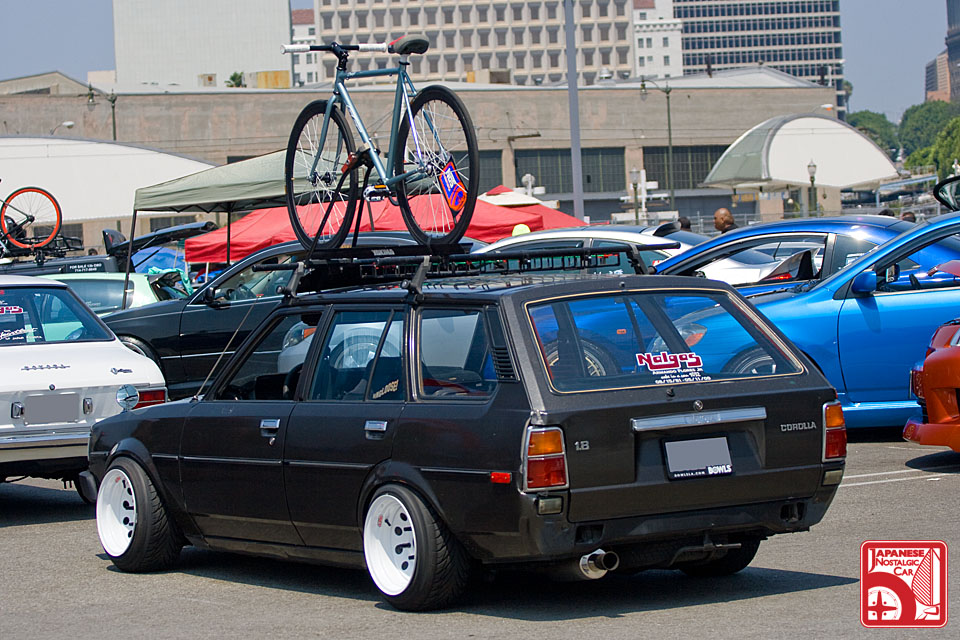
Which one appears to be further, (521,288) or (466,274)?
(466,274)

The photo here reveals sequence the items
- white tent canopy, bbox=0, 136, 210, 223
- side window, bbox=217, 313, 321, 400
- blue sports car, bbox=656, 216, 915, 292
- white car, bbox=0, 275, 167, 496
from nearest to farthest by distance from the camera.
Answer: side window, bbox=217, 313, 321, 400
white car, bbox=0, 275, 167, 496
blue sports car, bbox=656, 216, 915, 292
white tent canopy, bbox=0, 136, 210, 223

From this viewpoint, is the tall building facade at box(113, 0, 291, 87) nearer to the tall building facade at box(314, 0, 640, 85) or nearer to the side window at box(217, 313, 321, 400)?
the tall building facade at box(314, 0, 640, 85)

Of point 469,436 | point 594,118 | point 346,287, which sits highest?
point 594,118

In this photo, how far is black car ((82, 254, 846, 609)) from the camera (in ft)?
17.6

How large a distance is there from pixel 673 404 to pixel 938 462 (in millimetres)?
4922

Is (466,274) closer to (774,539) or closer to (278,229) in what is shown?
(774,539)

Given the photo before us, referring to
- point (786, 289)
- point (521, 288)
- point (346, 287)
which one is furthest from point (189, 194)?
point (521, 288)

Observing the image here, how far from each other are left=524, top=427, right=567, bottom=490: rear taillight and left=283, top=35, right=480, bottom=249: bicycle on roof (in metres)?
2.67

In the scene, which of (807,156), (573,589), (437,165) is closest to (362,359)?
(573,589)

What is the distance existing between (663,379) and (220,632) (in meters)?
2.15

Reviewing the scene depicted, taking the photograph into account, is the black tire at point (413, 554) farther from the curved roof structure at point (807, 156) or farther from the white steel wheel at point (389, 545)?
the curved roof structure at point (807, 156)

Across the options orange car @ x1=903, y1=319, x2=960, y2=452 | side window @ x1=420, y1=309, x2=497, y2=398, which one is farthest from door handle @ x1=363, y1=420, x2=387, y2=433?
orange car @ x1=903, y1=319, x2=960, y2=452

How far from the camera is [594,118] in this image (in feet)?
307

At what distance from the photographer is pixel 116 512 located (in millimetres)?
7375
